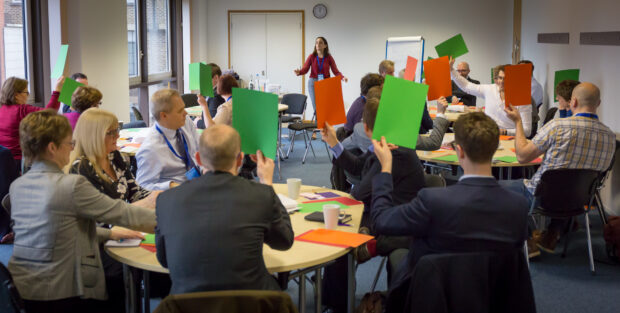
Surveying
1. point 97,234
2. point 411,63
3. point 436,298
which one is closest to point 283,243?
point 436,298

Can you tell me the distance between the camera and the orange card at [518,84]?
4.29 meters

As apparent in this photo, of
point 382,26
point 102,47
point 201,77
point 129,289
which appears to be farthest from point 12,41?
point 382,26

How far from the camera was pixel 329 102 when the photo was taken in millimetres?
3219

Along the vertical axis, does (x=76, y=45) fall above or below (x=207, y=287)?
above

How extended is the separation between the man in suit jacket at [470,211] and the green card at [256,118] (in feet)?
2.22

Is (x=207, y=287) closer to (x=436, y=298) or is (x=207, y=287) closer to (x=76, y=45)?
(x=436, y=298)

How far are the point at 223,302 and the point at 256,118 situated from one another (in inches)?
46.4

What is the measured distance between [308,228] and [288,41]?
10.1 meters

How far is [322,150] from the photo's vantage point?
960 centimetres

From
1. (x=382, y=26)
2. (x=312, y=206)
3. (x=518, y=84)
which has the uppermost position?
(x=382, y=26)

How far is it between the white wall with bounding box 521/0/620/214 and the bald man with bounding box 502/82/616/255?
1.54 meters

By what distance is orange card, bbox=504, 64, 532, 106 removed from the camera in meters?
4.29

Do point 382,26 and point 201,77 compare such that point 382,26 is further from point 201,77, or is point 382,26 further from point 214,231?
point 214,231

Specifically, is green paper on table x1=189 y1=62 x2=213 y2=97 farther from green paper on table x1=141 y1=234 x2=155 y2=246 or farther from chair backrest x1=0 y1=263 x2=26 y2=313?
chair backrest x1=0 y1=263 x2=26 y2=313
